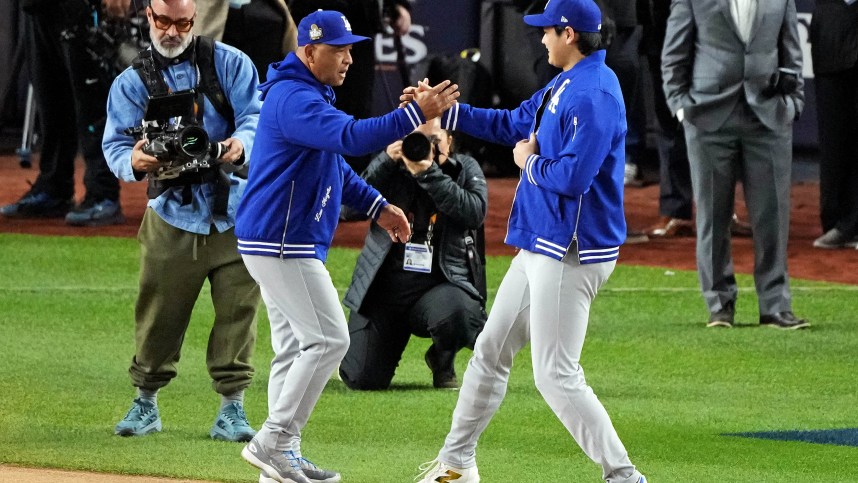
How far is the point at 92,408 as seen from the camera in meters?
7.33

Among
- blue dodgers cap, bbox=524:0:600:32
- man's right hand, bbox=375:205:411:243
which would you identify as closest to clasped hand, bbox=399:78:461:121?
blue dodgers cap, bbox=524:0:600:32

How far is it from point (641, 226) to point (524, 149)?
8336 mm

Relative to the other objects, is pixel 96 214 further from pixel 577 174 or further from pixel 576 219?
pixel 577 174

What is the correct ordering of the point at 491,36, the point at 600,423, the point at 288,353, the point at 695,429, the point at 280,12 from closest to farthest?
1. the point at 600,423
2. the point at 288,353
3. the point at 695,429
4. the point at 280,12
5. the point at 491,36

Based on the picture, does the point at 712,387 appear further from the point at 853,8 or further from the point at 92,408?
the point at 853,8

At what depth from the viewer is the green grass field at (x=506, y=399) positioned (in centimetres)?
636

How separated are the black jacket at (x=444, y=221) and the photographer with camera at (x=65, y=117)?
4721 mm

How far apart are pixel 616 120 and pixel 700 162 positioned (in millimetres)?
4099

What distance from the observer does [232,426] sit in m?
6.64

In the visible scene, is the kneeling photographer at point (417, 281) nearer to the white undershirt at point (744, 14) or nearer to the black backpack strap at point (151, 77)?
the black backpack strap at point (151, 77)

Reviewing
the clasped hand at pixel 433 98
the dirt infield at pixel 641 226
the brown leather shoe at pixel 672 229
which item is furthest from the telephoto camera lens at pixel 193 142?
the brown leather shoe at pixel 672 229

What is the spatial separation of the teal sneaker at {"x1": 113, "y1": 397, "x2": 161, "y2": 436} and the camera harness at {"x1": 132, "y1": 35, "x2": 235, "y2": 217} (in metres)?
0.91

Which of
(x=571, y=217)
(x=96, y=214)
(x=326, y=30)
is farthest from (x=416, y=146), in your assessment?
(x=96, y=214)

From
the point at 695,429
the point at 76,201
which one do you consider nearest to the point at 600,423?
the point at 695,429
